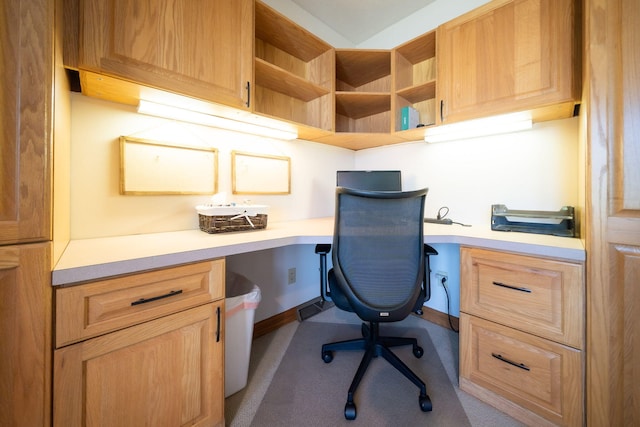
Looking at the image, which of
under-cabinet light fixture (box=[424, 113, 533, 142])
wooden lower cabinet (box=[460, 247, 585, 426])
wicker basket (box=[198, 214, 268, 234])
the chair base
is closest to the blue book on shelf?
under-cabinet light fixture (box=[424, 113, 533, 142])

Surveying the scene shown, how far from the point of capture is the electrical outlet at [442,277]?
1.96 m

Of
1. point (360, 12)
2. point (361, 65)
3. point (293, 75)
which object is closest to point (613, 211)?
point (293, 75)

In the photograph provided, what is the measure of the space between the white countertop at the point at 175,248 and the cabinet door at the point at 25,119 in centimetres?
14

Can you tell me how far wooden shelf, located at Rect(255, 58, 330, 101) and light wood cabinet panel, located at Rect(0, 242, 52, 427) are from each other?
1340 millimetres

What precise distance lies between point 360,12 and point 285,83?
102cm

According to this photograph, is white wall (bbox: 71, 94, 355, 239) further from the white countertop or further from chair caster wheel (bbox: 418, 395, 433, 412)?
chair caster wheel (bbox: 418, 395, 433, 412)

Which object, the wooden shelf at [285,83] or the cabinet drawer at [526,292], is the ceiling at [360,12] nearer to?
the wooden shelf at [285,83]

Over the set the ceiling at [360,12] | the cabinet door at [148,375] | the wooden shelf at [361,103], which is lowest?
the cabinet door at [148,375]

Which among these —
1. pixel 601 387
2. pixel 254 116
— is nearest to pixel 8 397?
pixel 254 116

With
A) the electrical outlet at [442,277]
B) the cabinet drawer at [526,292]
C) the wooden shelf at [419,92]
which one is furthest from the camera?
the electrical outlet at [442,277]

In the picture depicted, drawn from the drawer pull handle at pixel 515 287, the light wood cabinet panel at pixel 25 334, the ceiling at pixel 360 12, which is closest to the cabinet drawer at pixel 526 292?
the drawer pull handle at pixel 515 287

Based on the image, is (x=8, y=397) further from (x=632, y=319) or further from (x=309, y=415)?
(x=632, y=319)

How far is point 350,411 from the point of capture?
3.69 ft

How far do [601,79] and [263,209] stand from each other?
5.26 feet
